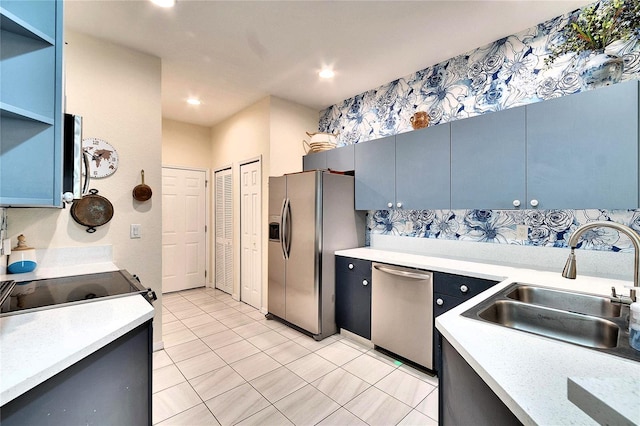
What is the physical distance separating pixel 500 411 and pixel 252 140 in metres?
3.75

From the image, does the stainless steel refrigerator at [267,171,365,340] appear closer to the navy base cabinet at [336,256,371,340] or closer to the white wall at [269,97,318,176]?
the navy base cabinet at [336,256,371,340]

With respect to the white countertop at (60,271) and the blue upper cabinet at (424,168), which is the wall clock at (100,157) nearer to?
the white countertop at (60,271)

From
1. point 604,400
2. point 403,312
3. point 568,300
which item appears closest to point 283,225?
point 403,312

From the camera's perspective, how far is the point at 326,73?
3.02m

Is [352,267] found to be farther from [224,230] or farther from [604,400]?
[224,230]

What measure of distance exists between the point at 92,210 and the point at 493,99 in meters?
3.56

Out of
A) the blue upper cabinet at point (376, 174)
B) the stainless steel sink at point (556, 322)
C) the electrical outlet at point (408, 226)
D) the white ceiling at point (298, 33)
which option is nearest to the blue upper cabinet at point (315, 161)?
the blue upper cabinet at point (376, 174)

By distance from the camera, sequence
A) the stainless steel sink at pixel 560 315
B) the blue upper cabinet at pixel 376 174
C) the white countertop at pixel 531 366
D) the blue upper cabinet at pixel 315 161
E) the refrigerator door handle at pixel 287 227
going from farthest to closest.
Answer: the blue upper cabinet at pixel 315 161
the refrigerator door handle at pixel 287 227
the blue upper cabinet at pixel 376 174
the stainless steel sink at pixel 560 315
the white countertop at pixel 531 366

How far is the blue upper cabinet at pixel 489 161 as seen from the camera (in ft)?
6.70

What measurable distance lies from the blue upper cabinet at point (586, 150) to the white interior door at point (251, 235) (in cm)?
290

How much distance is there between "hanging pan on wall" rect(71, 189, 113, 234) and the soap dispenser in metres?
0.34

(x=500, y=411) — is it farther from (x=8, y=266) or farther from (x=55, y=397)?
(x=8, y=266)

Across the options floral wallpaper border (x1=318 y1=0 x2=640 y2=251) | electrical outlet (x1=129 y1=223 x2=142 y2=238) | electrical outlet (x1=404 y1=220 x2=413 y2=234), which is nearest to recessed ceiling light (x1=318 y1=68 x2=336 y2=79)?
floral wallpaper border (x1=318 y1=0 x2=640 y2=251)

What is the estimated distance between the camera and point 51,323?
3.45 feet
